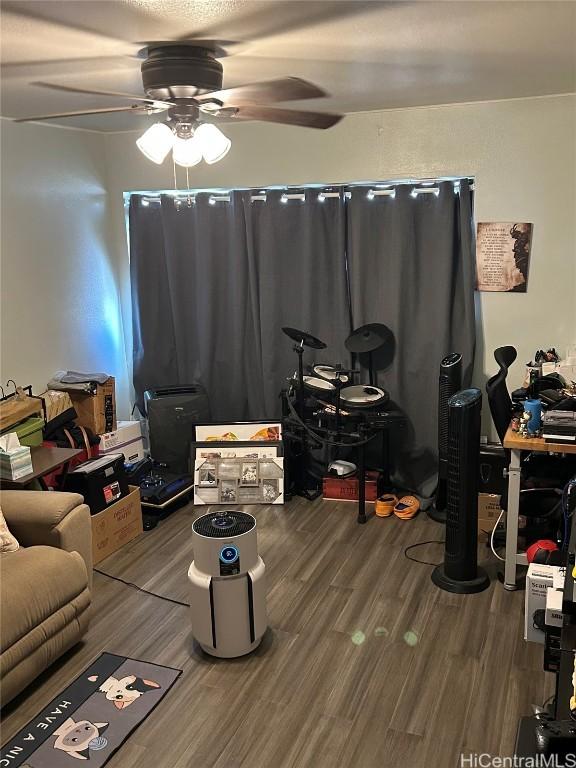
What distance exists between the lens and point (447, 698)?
2.53 metres

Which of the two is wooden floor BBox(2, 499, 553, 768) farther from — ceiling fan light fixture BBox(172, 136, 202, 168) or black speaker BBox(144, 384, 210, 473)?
ceiling fan light fixture BBox(172, 136, 202, 168)

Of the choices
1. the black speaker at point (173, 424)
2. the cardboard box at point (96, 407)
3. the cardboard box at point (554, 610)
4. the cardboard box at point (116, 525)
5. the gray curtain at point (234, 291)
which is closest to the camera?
the cardboard box at point (554, 610)

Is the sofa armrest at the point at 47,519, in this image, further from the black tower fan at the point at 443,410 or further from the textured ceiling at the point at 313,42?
the black tower fan at the point at 443,410

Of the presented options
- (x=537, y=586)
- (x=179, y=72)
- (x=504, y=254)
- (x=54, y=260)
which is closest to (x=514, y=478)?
(x=537, y=586)

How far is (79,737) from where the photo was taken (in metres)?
2.37

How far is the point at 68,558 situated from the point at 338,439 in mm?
1889

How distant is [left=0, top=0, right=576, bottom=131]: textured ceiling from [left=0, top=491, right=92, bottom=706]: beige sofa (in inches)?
72.9

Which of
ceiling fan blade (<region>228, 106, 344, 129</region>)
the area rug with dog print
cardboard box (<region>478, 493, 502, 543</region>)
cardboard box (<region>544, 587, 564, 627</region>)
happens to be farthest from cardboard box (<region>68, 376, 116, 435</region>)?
cardboard box (<region>544, 587, 564, 627</region>)

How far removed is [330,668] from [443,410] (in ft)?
5.89

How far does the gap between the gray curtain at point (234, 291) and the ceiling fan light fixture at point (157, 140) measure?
2.04 m

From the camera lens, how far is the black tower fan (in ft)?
12.9

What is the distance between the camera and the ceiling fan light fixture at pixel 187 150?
8.18ft

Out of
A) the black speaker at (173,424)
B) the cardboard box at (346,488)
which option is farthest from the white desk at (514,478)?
the black speaker at (173,424)

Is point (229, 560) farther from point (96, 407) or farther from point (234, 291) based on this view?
point (234, 291)
